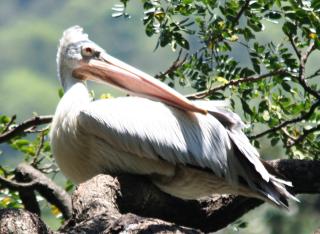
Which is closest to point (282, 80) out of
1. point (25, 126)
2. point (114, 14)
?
point (114, 14)

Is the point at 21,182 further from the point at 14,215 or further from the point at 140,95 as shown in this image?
the point at 14,215

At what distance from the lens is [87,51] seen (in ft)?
27.5

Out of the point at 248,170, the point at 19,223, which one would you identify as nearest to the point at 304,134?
the point at 248,170

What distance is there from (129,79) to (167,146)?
0.95 m

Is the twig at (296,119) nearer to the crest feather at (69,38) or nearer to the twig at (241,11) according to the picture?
the twig at (241,11)

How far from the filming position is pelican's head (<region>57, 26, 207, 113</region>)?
7953 millimetres

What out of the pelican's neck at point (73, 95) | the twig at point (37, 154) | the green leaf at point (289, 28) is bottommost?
the twig at point (37, 154)

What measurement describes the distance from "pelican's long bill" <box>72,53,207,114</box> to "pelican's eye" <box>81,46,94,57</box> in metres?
0.06

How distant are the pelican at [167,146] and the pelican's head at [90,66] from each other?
0.39 metres

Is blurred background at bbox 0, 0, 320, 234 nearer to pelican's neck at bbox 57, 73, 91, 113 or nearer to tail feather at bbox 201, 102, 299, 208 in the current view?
pelican's neck at bbox 57, 73, 91, 113

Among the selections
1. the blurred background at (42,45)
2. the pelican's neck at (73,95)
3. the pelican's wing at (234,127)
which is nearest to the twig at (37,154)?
the pelican's neck at (73,95)

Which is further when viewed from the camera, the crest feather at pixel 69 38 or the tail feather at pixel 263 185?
the crest feather at pixel 69 38

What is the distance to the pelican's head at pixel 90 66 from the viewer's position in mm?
Result: 7953

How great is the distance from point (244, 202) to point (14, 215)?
2.64m
